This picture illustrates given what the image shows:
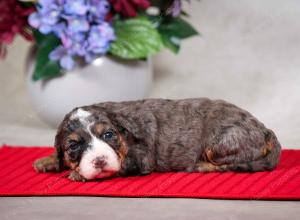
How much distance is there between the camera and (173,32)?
6246 millimetres

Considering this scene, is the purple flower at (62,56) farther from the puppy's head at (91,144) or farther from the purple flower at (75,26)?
the puppy's head at (91,144)

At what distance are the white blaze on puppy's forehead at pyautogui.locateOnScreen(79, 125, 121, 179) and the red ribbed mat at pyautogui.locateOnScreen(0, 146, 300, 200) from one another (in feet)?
0.30

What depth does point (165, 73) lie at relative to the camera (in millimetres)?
7566

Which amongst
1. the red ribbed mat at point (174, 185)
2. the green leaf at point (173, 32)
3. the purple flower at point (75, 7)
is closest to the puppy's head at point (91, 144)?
the red ribbed mat at point (174, 185)

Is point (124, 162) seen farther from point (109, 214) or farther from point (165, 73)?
point (165, 73)

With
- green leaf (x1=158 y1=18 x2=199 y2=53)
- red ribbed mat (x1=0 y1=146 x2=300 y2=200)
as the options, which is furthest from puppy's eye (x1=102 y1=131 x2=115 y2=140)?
green leaf (x1=158 y1=18 x2=199 y2=53)

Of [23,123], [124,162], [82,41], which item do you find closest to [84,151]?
[124,162]

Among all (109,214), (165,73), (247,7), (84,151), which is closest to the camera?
(109,214)

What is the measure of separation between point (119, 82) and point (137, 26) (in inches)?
19.4

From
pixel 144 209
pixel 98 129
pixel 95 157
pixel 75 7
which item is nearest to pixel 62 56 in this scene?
pixel 75 7

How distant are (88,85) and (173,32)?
0.90 meters

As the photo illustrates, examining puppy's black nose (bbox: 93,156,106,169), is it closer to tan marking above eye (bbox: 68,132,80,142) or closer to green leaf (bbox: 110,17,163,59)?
tan marking above eye (bbox: 68,132,80,142)

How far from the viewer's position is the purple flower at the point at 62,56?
5.88 metres

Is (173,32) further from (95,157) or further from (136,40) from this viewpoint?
(95,157)
